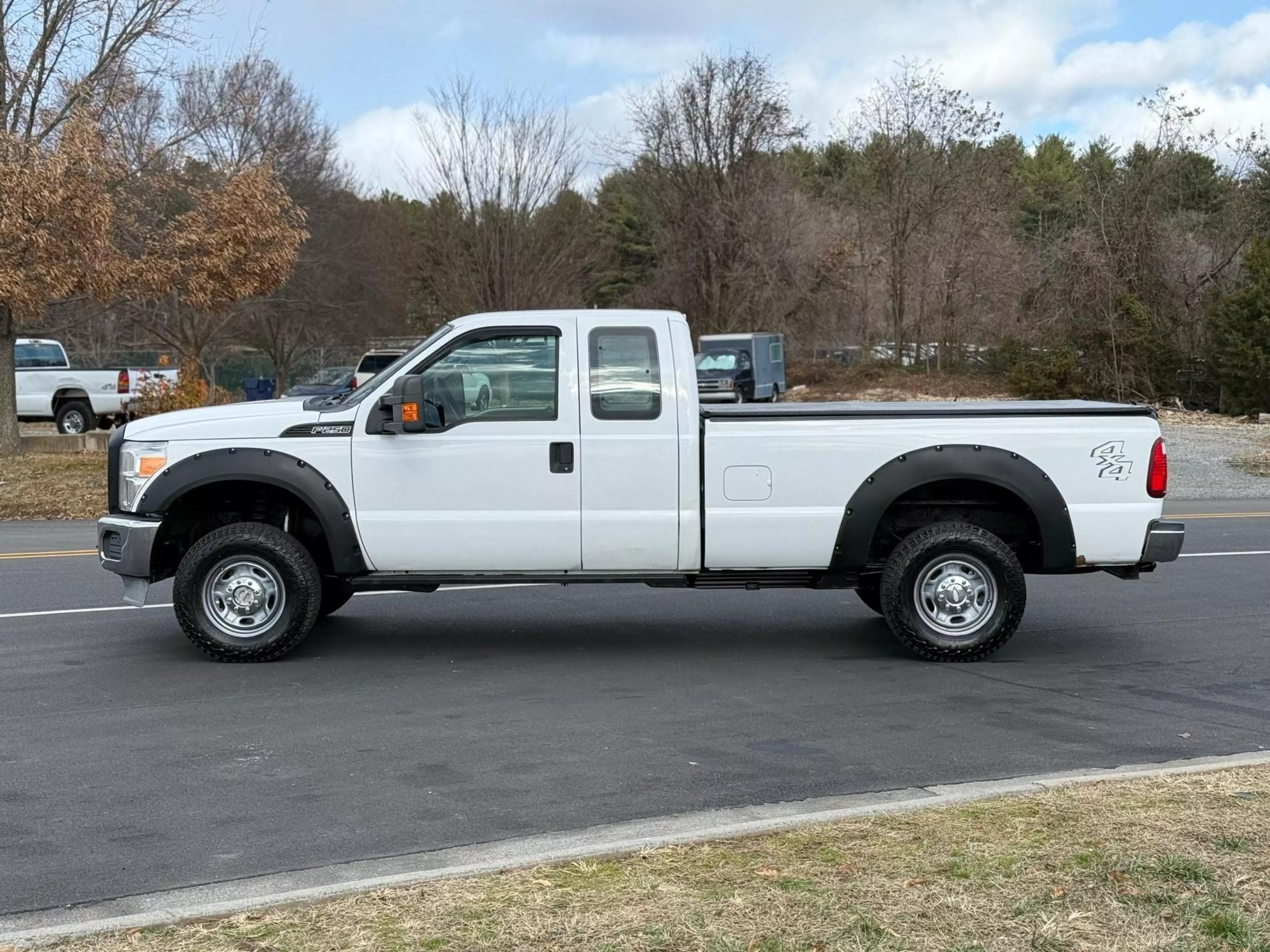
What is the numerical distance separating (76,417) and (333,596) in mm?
22228

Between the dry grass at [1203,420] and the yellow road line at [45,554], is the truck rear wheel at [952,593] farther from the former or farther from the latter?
the dry grass at [1203,420]

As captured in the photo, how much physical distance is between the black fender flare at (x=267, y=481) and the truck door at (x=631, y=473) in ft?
4.71

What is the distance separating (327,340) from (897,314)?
21.4 metres

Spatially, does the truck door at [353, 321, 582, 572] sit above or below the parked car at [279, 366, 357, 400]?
below

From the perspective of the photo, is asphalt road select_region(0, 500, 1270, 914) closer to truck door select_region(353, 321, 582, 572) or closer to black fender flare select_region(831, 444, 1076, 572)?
truck door select_region(353, 321, 582, 572)

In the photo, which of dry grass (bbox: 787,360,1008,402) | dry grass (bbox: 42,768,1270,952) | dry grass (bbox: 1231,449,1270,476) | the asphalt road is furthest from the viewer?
dry grass (bbox: 787,360,1008,402)

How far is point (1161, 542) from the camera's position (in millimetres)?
8391

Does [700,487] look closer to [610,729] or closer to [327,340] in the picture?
[610,729]

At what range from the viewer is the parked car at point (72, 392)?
96.0 feet

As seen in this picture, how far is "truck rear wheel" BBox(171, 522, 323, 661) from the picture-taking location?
27.4ft

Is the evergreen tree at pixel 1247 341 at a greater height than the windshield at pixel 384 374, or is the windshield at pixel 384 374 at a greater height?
the evergreen tree at pixel 1247 341

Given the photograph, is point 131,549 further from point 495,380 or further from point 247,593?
point 495,380

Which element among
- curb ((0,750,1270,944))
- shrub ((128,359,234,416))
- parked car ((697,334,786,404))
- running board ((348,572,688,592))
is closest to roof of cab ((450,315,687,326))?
running board ((348,572,688,592))

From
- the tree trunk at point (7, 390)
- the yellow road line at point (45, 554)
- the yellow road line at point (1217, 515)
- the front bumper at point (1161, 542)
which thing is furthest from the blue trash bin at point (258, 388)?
the front bumper at point (1161, 542)
